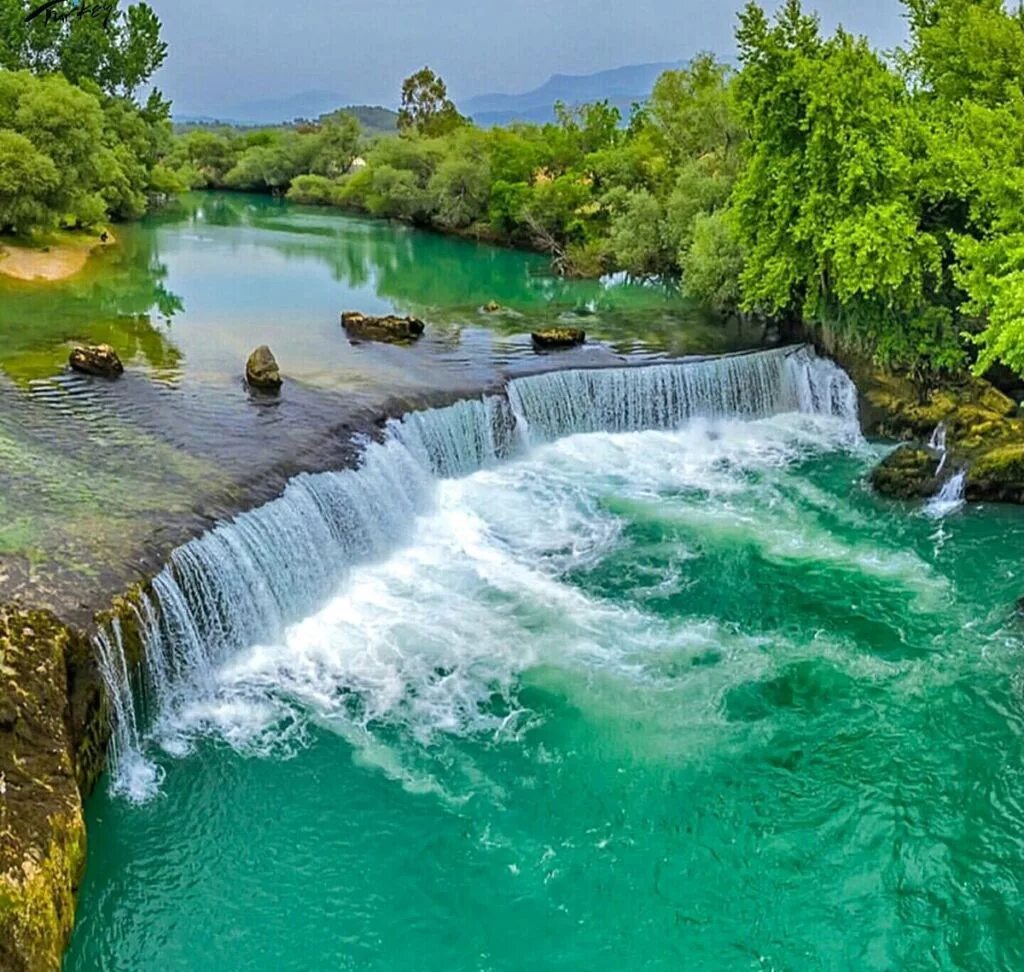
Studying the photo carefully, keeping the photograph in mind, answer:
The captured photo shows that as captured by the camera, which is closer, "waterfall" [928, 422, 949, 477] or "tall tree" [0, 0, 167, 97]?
"waterfall" [928, 422, 949, 477]

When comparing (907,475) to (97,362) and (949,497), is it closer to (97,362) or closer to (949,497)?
(949,497)

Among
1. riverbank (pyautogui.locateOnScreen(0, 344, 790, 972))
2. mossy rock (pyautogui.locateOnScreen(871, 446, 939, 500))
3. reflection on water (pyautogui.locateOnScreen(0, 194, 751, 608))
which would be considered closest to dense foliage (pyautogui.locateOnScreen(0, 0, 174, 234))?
reflection on water (pyautogui.locateOnScreen(0, 194, 751, 608))

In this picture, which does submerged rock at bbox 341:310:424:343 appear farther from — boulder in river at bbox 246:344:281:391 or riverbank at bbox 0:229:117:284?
riverbank at bbox 0:229:117:284

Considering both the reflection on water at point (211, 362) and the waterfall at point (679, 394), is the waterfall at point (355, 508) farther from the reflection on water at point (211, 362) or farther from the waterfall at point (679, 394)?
the reflection on water at point (211, 362)

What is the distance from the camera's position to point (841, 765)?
10102mm

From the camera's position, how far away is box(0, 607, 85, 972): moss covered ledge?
677 cm

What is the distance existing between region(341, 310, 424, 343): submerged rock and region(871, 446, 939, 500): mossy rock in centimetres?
1072

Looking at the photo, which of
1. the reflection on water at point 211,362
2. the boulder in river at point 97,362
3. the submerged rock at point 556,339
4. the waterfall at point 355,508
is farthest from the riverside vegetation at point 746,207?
the boulder in river at point 97,362

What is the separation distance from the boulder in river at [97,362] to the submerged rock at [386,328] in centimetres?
595

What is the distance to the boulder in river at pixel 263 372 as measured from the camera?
1778cm

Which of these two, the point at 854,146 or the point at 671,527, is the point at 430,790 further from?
the point at 854,146

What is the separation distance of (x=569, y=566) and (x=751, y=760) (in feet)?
14.8

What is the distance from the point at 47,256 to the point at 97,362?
15263mm

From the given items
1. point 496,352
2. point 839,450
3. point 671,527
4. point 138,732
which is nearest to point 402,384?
point 496,352
